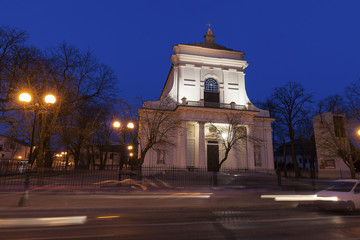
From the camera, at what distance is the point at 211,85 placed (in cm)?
3366

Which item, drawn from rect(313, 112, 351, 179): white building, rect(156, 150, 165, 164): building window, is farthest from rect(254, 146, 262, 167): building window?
rect(156, 150, 165, 164): building window

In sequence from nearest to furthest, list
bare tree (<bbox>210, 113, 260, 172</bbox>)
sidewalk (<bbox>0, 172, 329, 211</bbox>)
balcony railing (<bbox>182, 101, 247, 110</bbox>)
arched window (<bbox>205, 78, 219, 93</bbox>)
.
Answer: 1. sidewalk (<bbox>0, 172, 329, 211</bbox>)
2. bare tree (<bbox>210, 113, 260, 172</bbox>)
3. balcony railing (<bbox>182, 101, 247, 110</bbox>)
4. arched window (<bbox>205, 78, 219, 93</bbox>)

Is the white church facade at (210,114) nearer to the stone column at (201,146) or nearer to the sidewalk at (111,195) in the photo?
the stone column at (201,146)

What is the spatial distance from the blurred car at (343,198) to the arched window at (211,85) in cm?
2507

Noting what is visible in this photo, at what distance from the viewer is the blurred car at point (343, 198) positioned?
9.01 meters

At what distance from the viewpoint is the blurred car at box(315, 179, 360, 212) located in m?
9.01

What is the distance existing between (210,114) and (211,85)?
20.8 feet

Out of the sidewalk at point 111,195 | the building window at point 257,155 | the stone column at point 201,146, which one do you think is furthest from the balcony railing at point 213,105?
the sidewalk at point 111,195

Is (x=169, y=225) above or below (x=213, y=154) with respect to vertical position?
below

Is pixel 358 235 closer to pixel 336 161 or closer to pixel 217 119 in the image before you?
pixel 217 119

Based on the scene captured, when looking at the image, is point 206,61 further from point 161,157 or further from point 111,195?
point 111,195

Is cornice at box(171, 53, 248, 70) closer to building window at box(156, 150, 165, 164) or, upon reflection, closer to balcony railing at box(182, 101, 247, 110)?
balcony railing at box(182, 101, 247, 110)

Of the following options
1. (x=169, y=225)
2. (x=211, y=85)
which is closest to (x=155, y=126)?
(x=169, y=225)

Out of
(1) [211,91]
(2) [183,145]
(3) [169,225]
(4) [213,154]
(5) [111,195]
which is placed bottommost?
(5) [111,195]
